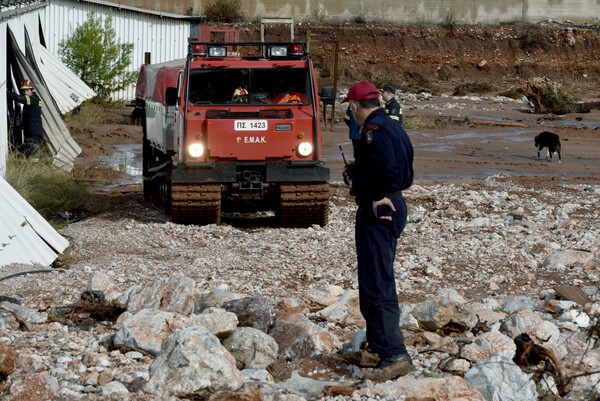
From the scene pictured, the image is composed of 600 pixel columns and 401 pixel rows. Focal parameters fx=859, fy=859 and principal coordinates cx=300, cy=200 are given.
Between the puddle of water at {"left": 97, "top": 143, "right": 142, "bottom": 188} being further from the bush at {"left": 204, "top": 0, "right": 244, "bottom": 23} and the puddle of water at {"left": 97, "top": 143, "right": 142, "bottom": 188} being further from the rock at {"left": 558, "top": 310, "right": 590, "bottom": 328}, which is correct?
the bush at {"left": 204, "top": 0, "right": 244, "bottom": 23}

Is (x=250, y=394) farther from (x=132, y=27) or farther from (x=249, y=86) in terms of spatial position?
(x=132, y=27)

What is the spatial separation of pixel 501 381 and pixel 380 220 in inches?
48.2

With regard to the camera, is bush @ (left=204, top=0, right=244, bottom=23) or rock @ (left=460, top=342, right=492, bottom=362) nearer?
rock @ (left=460, top=342, right=492, bottom=362)

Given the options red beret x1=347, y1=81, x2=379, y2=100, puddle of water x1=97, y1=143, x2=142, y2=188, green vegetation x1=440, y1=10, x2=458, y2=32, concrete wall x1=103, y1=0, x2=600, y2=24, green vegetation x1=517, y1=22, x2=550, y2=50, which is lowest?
puddle of water x1=97, y1=143, x2=142, y2=188

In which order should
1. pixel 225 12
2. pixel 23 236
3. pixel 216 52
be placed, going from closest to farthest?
pixel 23 236
pixel 216 52
pixel 225 12

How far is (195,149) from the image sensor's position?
11641 millimetres

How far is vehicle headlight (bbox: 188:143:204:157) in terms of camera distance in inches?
458

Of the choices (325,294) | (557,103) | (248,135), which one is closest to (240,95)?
(248,135)

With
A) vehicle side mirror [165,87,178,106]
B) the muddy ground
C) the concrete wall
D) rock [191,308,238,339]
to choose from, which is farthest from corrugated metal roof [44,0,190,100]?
rock [191,308,238,339]

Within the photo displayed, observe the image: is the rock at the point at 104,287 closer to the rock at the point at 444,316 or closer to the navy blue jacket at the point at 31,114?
the rock at the point at 444,316

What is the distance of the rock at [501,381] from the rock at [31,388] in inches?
98.7

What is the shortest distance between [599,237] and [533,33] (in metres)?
40.5

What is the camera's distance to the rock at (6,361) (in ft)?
17.0

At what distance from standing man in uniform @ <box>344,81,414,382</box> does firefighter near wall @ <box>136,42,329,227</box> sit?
616 cm
